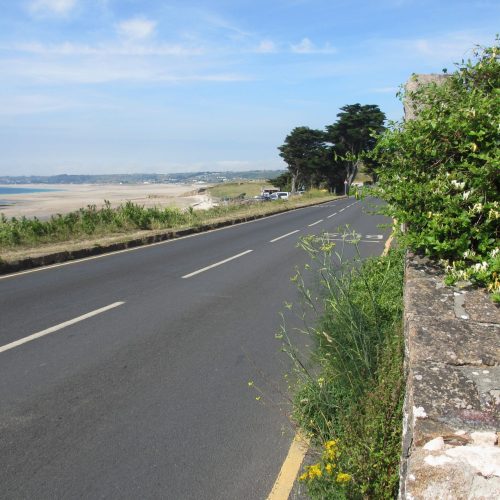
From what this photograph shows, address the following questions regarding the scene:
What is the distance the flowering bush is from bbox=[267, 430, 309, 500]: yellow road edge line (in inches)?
62.9

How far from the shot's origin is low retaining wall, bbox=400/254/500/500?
1.89m

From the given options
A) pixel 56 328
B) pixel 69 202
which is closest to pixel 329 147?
pixel 69 202

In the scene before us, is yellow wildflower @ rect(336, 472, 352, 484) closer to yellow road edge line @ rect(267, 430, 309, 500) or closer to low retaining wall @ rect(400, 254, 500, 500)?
low retaining wall @ rect(400, 254, 500, 500)

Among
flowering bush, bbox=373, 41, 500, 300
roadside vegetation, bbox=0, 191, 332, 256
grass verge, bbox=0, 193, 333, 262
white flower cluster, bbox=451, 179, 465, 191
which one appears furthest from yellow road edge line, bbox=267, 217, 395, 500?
roadside vegetation, bbox=0, 191, 332, 256

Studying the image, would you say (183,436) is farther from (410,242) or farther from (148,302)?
(148,302)

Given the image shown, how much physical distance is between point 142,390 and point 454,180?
3.23 meters

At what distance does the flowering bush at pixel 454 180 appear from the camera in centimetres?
357

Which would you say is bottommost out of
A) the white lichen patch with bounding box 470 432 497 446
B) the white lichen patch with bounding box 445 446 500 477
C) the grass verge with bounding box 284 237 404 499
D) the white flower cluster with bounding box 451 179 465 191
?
the grass verge with bounding box 284 237 404 499

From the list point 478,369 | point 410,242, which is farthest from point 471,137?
Answer: point 478,369

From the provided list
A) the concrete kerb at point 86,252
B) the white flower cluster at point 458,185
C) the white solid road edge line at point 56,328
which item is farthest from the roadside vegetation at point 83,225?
the white flower cluster at point 458,185

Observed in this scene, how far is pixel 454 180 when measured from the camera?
3818 mm

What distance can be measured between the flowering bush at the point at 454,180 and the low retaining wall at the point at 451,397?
0.86ft

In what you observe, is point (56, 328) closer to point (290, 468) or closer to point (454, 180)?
point (290, 468)

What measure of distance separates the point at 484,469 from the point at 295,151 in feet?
257
